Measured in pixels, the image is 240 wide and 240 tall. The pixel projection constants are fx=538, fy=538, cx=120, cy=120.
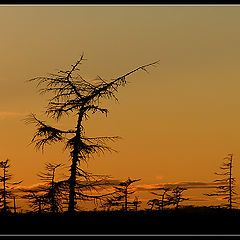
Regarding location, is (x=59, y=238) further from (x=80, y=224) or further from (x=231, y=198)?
(x=231, y=198)

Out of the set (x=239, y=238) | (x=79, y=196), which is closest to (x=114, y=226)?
(x=239, y=238)

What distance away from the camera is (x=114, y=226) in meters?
22.6

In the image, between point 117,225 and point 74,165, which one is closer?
point 117,225

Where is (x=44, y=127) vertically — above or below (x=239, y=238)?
above

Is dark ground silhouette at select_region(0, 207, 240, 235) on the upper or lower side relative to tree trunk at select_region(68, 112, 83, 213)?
lower

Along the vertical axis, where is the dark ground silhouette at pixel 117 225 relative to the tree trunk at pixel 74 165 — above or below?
below

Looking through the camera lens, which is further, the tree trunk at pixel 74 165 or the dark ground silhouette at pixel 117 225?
the tree trunk at pixel 74 165

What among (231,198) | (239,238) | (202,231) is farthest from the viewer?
(231,198)

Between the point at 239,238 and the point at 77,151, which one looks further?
the point at 77,151

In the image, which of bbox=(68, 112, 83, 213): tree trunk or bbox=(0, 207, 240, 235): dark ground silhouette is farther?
bbox=(68, 112, 83, 213): tree trunk

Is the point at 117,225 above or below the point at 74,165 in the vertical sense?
below

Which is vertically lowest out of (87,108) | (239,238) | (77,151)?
(239,238)
